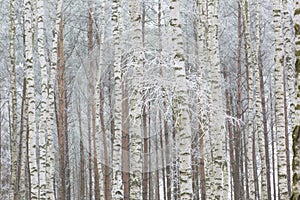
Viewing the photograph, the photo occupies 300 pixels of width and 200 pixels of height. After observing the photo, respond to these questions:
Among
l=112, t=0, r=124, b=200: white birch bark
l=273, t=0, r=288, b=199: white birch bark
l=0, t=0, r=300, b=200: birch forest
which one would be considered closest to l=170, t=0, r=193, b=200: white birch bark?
Answer: l=0, t=0, r=300, b=200: birch forest

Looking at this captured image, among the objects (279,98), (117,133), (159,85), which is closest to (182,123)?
(279,98)

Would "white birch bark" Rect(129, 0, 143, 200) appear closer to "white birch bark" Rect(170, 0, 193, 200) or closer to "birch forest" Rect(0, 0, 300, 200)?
"birch forest" Rect(0, 0, 300, 200)

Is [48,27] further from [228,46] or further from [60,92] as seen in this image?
[228,46]

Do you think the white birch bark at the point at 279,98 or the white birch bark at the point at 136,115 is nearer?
the white birch bark at the point at 279,98

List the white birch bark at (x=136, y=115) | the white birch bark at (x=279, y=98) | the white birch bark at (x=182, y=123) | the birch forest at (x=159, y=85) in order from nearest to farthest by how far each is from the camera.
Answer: the white birch bark at (x=182, y=123) < the white birch bark at (x=279, y=98) < the birch forest at (x=159, y=85) < the white birch bark at (x=136, y=115)

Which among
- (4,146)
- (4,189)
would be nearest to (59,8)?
(4,146)

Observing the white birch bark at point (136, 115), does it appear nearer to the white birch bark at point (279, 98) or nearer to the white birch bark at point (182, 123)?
the white birch bark at point (182, 123)

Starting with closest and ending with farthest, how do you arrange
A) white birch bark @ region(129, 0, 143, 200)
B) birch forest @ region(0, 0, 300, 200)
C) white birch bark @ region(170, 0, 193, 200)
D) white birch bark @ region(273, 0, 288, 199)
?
white birch bark @ region(170, 0, 193, 200) → white birch bark @ region(273, 0, 288, 199) → birch forest @ region(0, 0, 300, 200) → white birch bark @ region(129, 0, 143, 200)

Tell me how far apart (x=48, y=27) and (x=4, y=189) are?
38.0 ft

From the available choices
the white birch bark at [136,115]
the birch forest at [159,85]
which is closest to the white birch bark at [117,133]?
the birch forest at [159,85]

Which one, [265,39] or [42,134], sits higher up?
[265,39]

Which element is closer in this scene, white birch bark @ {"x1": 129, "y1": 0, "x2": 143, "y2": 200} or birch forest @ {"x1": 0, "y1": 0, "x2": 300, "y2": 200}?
birch forest @ {"x1": 0, "y1": 0, "x2": 300, "y2": 200}

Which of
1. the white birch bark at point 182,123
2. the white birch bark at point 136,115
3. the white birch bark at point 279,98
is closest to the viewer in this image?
the white birch bark at point 182,123

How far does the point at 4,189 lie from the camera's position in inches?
995
